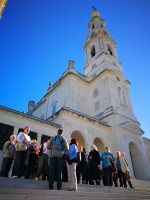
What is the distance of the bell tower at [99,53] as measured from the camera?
30.4 m

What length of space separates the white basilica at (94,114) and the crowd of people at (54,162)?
24.2 feet

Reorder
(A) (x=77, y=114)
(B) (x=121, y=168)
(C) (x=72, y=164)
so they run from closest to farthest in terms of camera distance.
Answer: (C) (x=72, y=164)
(B) (x=121, y=168)
(A) (x=77, y=114)

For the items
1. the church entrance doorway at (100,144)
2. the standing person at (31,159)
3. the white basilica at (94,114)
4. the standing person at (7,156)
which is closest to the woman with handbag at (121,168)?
the standing person at (31,159)

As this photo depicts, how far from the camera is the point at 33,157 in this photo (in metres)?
7.75

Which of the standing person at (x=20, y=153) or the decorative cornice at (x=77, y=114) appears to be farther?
the decorative cornice at (x=77, y=114)

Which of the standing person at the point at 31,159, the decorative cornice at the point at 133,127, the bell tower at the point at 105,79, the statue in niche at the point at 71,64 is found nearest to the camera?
the standing person at the point at 31,159

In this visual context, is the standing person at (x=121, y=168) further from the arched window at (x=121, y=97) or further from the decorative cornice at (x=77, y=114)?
the arched window at (x=121, y=97)

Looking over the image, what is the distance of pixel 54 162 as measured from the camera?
17.6 feet

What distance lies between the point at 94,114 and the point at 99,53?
13.4 meters

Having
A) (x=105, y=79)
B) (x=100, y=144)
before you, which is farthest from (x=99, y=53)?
(x=100, y=144)

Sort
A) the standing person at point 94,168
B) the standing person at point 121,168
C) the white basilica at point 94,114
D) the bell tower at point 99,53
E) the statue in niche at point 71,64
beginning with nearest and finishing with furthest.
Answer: the standing person at point 94,168 < the standing person at point 121,168 < the white basilica at point 94,114 < the statue in niche at point 71,64 < the bell tower at point 99,53

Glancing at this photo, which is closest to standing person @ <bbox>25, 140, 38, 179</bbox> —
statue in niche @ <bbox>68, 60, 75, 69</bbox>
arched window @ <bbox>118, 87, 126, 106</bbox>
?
arched window @ <bbox>118, 87, 126, 106</bbox>

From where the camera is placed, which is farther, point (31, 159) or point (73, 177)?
point (31, 159)

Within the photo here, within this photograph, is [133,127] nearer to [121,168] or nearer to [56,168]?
[121,168]
